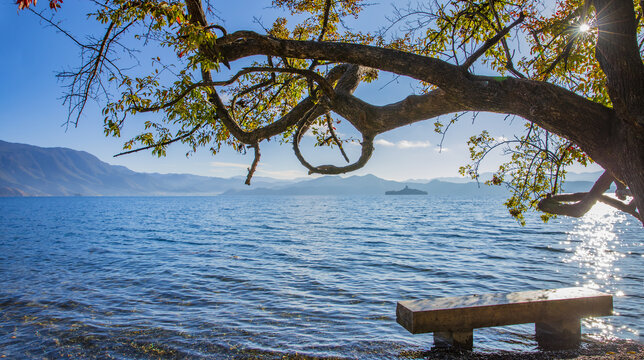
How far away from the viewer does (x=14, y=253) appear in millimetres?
26922

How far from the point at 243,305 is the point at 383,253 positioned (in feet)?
44.0

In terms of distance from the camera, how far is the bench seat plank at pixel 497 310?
6434 millimetres

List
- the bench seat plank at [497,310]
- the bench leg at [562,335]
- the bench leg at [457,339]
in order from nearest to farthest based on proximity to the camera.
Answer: the bench seat plank at [497,310] → the bench leg at [457,339] → the bench leg at [562,335]

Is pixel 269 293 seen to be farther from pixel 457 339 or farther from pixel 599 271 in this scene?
pixel 599 271

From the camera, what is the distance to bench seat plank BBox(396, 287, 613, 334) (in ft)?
21.1

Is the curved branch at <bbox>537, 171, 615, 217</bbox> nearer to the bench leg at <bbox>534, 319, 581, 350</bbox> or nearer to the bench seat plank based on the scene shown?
the bench seat plank

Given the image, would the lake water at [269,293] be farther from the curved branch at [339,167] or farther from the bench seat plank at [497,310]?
the curved branch at [339,167]

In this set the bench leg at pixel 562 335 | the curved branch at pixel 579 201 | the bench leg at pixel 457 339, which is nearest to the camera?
the curved branch at pixel 579 201

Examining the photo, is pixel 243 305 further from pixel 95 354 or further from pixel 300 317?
pixel 95 354

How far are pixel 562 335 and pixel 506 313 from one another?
6.24ft

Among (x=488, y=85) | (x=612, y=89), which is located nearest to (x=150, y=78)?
(x=488, y=85)

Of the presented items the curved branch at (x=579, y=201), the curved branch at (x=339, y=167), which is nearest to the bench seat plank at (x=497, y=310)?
the curved branch at (x=579, y=201)

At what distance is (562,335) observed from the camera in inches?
296

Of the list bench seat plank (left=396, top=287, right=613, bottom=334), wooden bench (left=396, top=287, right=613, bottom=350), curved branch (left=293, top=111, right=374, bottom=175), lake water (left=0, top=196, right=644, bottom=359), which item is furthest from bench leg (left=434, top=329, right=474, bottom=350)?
curved branch (left=293, top=111, right=374, bottom=175)
